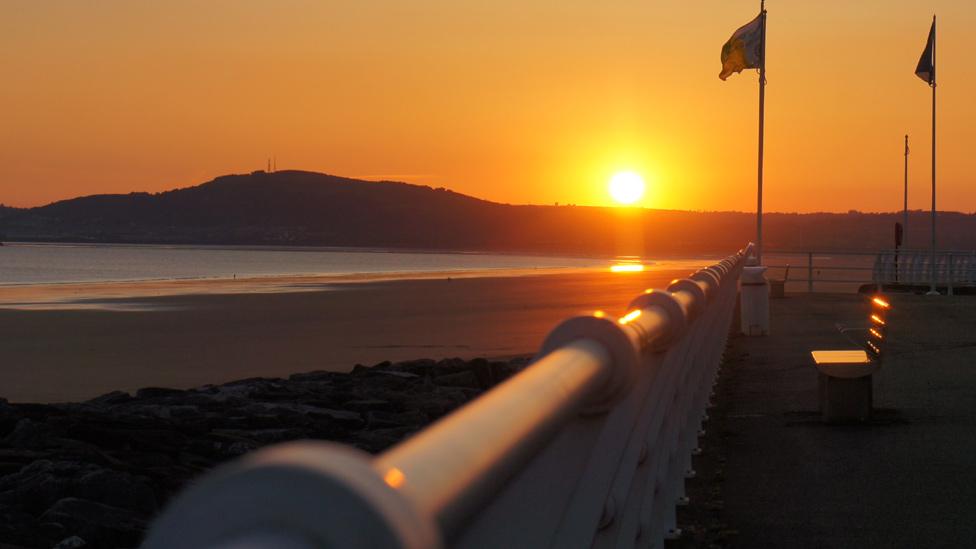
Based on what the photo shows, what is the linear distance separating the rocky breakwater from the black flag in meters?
30.4

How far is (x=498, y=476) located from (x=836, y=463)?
735 centimetres

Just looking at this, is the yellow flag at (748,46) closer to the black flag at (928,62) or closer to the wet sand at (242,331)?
the wet sand at (242,331)

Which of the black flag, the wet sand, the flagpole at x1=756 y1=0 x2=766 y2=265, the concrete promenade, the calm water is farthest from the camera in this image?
the calm water

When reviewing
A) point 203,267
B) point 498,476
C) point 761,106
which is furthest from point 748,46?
point 203,267

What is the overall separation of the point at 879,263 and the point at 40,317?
2459 centimetres

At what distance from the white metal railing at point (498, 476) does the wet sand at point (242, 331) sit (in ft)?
26.5

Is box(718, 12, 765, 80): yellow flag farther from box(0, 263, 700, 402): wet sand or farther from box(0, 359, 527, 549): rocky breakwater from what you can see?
box(0, 359, 527, 549): rocky breakwater

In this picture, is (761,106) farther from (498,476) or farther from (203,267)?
(203,267)

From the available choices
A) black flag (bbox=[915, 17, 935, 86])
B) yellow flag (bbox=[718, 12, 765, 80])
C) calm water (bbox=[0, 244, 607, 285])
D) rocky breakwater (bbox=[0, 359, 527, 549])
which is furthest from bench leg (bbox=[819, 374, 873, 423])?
calm water (bbox=[0, 244, 607, 285])

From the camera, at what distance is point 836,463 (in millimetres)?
8633

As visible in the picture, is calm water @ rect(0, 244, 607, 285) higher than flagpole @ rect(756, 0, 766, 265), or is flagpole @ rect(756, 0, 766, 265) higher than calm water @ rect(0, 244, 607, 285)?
flagpole @ rect(756, 0, 766, 265)

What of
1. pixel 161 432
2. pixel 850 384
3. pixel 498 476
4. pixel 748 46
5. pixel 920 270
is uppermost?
pixel 748 46

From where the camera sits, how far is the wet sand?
20.5 metres

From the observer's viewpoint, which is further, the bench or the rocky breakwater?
the bench
